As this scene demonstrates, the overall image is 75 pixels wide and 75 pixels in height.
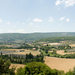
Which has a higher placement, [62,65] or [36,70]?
[36,70]

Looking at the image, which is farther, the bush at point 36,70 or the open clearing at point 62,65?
the open clearing at point 62,65

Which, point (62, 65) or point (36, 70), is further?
point (62, 65)

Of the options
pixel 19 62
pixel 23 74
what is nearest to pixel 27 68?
pixel 23 74

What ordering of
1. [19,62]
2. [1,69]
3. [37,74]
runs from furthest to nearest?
[19,62] → [1,69] → [37,74]

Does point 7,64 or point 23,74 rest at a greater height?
point 7,64

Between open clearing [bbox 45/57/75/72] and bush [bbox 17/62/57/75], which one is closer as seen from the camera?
bush [bbox 17/62/57/75]

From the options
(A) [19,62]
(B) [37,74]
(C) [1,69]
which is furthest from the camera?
(A) [19,62]

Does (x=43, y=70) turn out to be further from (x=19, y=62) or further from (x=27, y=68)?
(x=19, y=62)

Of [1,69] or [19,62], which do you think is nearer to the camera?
[1,69]

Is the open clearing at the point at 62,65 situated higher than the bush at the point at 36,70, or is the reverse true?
the bush at the point at 36,70

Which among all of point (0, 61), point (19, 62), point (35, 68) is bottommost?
point (19, 62)

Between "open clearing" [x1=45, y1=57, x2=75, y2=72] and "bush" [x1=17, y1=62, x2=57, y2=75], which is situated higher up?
"bush" [x1=17, y1=62, x2=57, y2=75]
